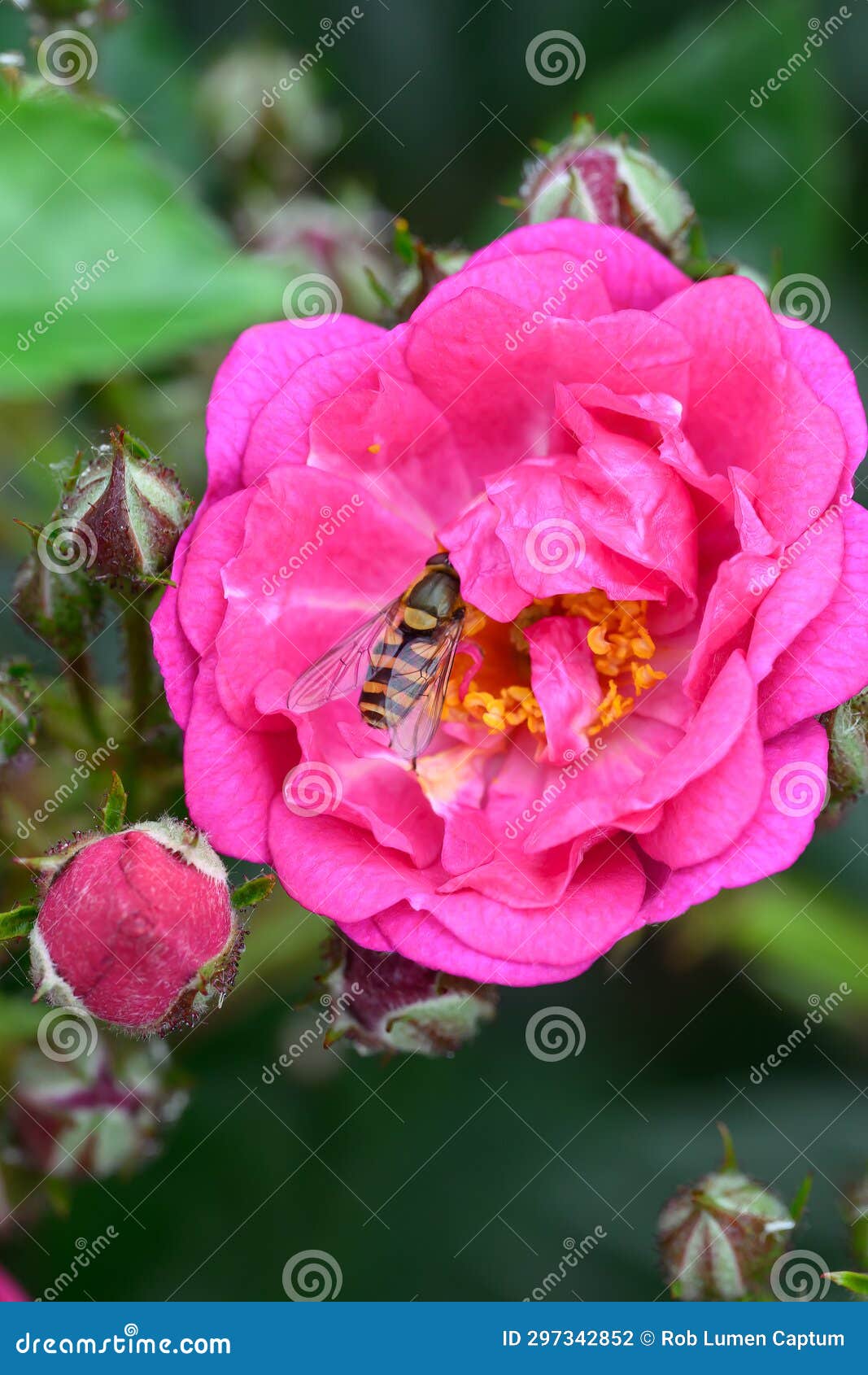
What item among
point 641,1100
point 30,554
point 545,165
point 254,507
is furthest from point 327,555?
point 641,1100

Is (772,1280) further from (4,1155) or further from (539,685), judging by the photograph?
(4,1155)

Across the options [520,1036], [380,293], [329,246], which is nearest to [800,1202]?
[520,1036]

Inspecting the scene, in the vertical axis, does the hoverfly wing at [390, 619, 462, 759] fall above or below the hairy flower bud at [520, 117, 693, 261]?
below

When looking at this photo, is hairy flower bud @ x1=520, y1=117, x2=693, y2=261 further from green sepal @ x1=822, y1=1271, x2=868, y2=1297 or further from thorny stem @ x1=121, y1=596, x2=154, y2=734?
green sepal @ x1=822, y1=1271, x2=868, y2=1297

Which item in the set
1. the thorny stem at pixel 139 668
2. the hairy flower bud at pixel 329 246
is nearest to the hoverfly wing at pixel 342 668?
the thorny stem at pixel 139 668

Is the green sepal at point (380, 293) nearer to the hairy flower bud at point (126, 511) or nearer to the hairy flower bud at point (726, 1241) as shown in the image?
the hairy flower bud at point (126, 511)

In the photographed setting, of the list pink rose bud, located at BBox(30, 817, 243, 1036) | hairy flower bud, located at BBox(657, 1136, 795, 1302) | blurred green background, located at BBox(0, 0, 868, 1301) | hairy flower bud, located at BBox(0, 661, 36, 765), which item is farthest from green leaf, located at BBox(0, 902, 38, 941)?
hairy flower bud, located at BBox(657, 1136, 795, 1302)
